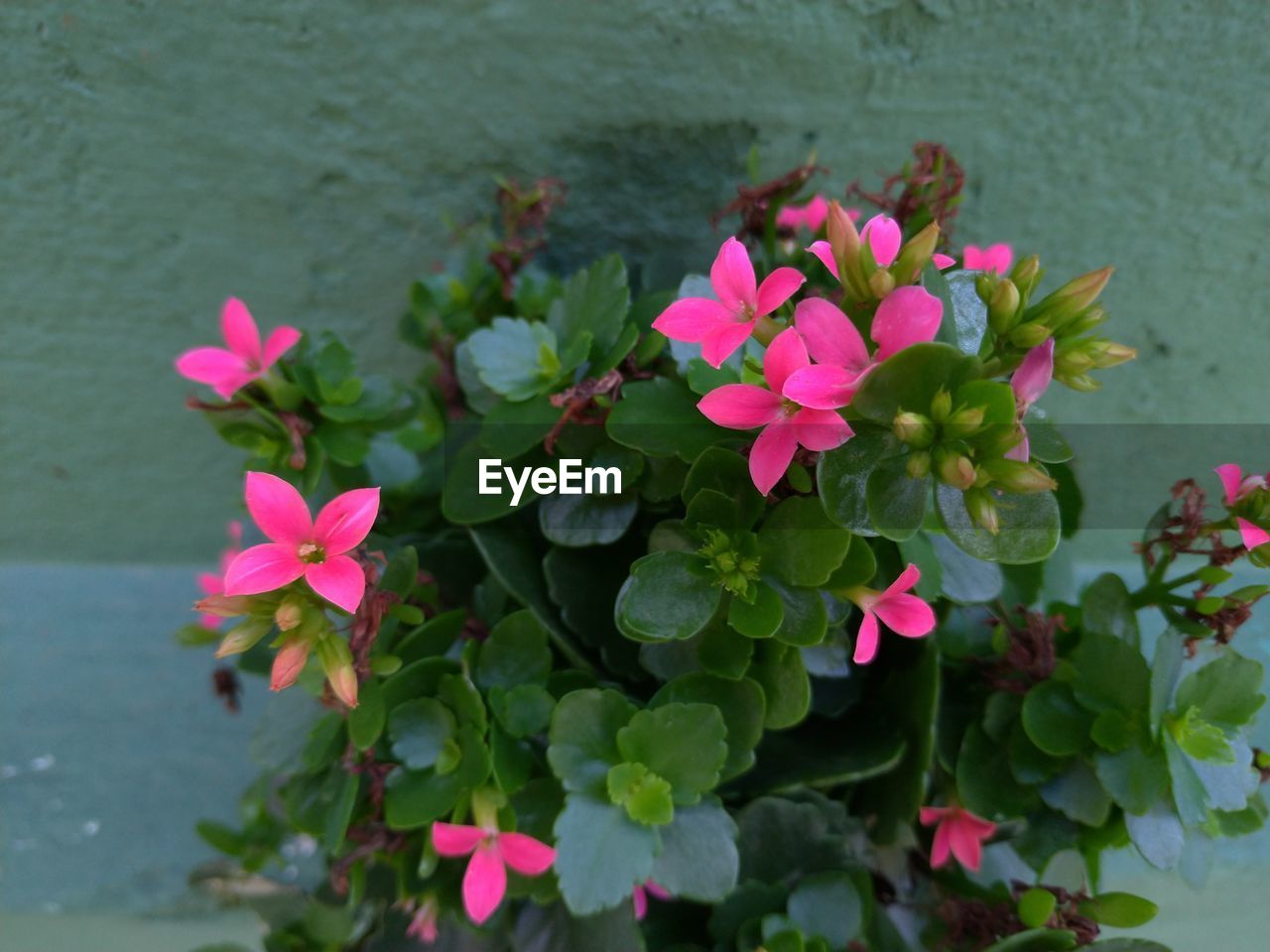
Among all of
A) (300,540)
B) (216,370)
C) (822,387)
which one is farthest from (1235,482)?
(216,370)

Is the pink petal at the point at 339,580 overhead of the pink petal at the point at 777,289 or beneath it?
beneath

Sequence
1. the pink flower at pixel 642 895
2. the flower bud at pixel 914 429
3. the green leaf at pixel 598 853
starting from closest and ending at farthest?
the flower bud at pixel 914 429 < the green leaf at pixel 598 853 < the pink flower at pixel 642 895

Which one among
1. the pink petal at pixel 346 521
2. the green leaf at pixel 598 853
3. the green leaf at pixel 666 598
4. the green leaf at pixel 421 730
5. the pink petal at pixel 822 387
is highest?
the pink petal at pixel 822 387

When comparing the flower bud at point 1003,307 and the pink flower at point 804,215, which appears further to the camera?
the pink flower at point 804,215

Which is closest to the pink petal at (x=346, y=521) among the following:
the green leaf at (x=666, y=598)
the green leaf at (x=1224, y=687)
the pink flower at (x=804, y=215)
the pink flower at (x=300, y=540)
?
the pink flower at (x=300, y=540)

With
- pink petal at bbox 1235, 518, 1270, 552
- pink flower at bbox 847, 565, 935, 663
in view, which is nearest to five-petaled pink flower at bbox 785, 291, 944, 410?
pink flower at bbox 847, 565, 935, 663

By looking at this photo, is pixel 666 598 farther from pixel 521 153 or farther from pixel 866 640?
pixel 521 153

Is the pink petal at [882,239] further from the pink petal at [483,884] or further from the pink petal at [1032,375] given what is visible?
the pink petal at [483,884]
